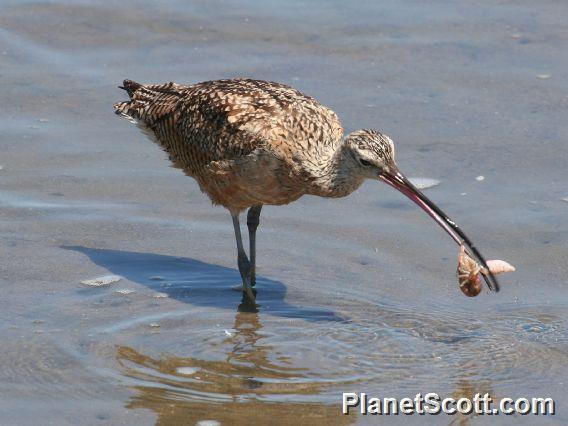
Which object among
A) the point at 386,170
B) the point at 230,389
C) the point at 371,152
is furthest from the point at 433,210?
the point at 230,389

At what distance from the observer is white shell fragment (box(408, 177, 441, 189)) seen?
8.55 metres

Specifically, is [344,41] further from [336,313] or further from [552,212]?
[336,313]

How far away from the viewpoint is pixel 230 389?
6273mm

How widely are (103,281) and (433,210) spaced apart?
203cm

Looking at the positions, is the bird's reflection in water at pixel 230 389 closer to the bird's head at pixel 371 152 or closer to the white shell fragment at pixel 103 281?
the white shell fragment at pixel 103 281

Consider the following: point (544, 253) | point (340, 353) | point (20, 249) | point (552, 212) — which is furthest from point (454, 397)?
point (20, 249)

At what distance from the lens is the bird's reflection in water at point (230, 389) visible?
5977mm

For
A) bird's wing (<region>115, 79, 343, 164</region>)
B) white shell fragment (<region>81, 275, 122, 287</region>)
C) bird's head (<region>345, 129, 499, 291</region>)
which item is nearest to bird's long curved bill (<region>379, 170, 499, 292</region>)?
bird's head (<region>345, 129, 499, 291</region>)

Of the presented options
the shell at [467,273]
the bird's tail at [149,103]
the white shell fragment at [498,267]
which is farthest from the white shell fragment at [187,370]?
the bird's tail at [149,103]

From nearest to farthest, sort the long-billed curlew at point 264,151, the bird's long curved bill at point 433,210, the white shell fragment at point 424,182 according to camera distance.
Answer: the bird's long curved bill at point 433,210
the long-billed curlew at point 264,151
the white shell fragment at point 424,182

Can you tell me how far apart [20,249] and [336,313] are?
1.98m

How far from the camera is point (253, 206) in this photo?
26.1ft

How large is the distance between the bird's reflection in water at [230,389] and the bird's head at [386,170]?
1062 mm

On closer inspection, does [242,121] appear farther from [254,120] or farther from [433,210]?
[433,210]
